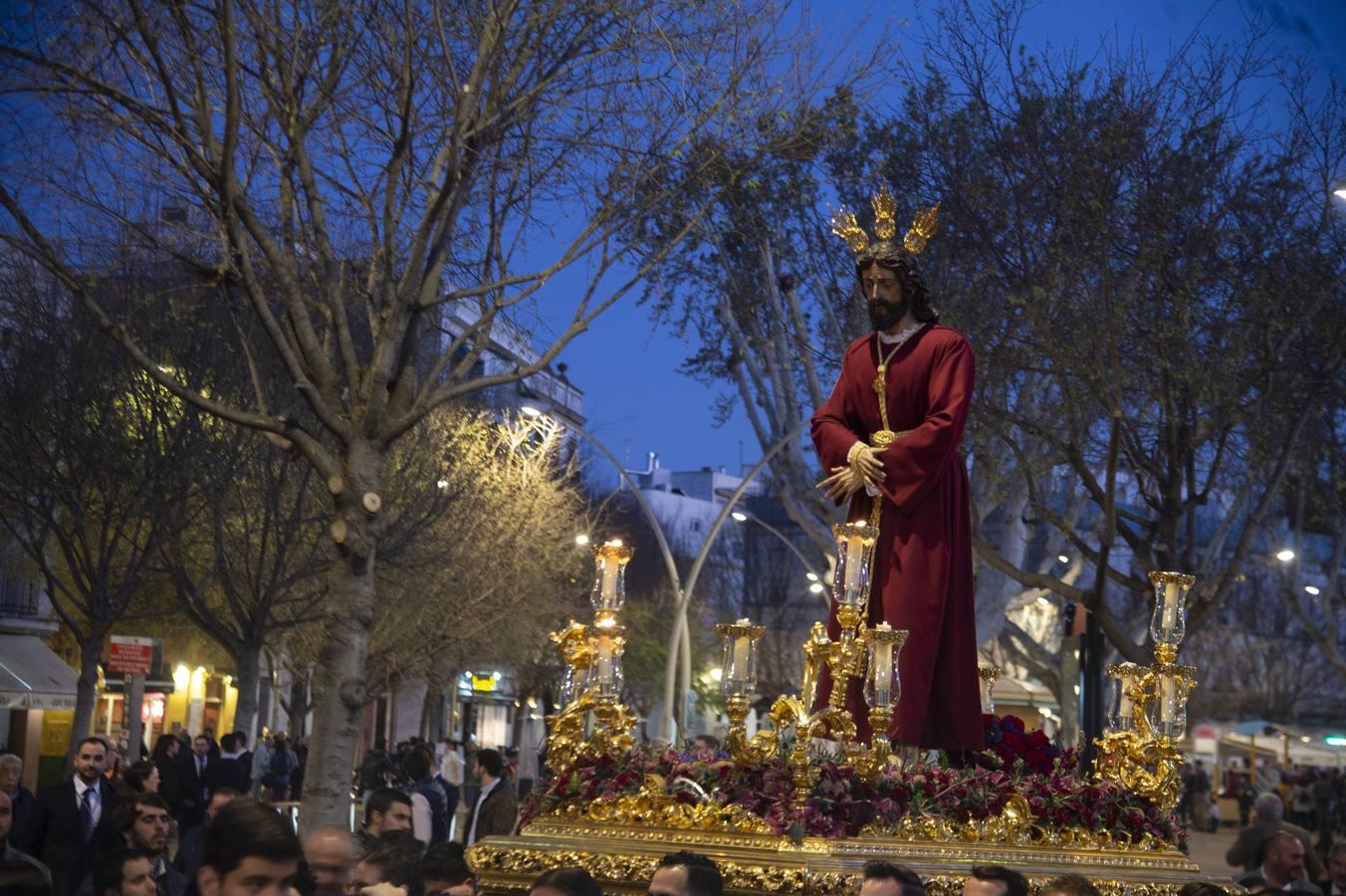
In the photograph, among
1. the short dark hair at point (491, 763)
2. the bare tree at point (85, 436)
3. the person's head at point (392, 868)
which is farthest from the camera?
the bare tree at point (85, 436)

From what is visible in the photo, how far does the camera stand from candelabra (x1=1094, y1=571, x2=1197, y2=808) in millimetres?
8984

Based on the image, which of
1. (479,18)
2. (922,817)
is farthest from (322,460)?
(922,817)

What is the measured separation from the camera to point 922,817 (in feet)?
26.8

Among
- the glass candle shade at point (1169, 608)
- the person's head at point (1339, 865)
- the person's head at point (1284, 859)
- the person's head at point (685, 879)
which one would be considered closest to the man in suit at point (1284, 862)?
the person's head at point (1284, 859)

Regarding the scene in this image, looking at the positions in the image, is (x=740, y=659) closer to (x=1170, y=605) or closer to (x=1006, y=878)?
(x=1006, y=878)

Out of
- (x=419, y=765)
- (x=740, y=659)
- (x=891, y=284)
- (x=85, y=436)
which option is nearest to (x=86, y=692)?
(x=85, y=436)

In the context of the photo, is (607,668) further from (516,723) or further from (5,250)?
(516,723)

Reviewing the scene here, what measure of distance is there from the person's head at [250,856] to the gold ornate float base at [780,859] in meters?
3.23

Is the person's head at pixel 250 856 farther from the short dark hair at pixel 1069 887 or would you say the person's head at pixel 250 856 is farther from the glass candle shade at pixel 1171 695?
the glass candle shade at pixel 1171 695

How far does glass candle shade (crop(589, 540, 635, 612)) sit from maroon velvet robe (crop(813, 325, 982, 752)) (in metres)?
1.19

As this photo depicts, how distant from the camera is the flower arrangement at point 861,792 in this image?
26.6 ft

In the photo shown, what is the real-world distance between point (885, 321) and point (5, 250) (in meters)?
21.8

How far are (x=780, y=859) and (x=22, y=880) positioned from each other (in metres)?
3.26

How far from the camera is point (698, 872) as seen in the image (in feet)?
21.9
